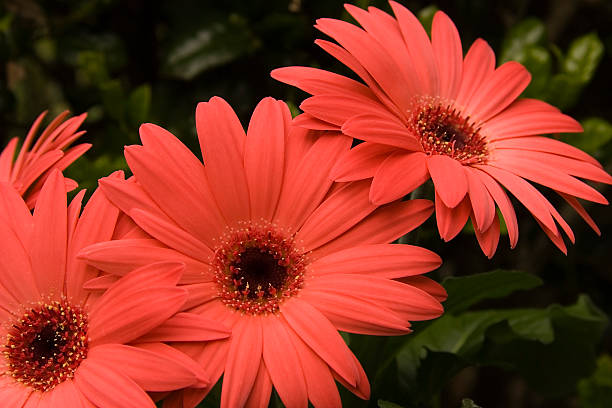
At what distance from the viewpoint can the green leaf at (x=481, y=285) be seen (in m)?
0.77

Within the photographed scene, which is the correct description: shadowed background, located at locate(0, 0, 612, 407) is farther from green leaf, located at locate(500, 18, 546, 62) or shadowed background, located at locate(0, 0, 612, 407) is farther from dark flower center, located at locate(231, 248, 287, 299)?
dark flower center, located at locate(231, 248, 287, 299)

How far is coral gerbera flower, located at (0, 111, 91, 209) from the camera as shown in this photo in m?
0.67

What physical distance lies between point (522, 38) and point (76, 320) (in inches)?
36.4

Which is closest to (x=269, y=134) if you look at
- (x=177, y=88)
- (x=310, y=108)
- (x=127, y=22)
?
(x=310, y=108)

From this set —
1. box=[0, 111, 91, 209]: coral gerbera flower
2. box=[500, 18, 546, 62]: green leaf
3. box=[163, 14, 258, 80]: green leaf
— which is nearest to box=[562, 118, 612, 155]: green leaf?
box=[500, 18, 546, 62]: green leaf

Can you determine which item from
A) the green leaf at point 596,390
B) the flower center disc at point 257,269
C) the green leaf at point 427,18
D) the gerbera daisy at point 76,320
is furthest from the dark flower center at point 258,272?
the green leaf at point 596,390

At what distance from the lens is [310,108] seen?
1.94 ft

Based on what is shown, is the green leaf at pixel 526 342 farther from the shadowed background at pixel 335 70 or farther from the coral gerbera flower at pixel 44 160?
the coral gerbera flower at pixel 44 160

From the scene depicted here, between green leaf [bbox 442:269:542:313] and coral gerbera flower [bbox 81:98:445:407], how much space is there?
0.22 meters

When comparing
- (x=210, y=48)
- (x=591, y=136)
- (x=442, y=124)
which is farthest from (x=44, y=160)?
(x=591, y=136)

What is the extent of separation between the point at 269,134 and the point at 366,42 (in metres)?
0.16

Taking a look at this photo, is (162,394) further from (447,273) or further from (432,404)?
(447,273)

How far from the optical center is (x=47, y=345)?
64cm

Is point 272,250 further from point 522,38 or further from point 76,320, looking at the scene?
point 522,38
